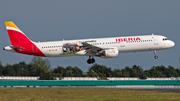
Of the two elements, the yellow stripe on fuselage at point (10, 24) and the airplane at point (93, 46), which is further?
the yellow stripe on fuselage at point (10, 24)

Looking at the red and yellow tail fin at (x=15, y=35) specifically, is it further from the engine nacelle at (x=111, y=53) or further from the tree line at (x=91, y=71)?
the tree line at (x=91, y=71)

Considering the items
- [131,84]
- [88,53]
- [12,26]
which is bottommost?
[131,84]

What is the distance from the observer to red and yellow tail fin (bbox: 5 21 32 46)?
209 ft

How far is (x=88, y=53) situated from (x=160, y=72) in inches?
2632

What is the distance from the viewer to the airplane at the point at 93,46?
59.4 meters

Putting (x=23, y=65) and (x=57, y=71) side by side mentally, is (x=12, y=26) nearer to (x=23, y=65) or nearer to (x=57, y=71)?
(x=57, y=71)

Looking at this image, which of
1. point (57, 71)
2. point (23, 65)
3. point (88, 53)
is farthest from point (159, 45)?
point (23, 65)

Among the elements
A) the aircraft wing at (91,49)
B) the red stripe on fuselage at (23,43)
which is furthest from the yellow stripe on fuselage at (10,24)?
the aircraft wing at (91,49)

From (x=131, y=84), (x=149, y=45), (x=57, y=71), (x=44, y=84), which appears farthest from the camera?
(x=57, y=71)

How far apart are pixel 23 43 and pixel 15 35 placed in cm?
268

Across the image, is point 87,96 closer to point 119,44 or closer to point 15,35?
point 119,44

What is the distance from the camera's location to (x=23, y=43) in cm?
6347

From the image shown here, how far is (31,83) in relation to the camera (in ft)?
244

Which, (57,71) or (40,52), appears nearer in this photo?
(40,52)
